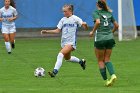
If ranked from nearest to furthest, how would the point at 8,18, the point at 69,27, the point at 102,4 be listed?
the point at 102,4 < the point at 69,27 < the point at 8,18

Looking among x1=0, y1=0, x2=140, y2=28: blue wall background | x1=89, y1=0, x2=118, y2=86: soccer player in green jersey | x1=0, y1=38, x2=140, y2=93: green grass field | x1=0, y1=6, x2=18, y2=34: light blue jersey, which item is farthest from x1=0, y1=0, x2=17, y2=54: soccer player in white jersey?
x1=89, y1=0, x2=118, y2=86: soccer player in green jersey

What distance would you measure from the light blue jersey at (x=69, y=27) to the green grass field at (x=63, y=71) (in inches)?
38.5

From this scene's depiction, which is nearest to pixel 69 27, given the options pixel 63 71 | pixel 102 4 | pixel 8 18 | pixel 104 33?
pixel 63 71

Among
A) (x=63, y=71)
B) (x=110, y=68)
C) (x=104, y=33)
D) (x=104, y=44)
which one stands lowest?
(x=63, y=71)

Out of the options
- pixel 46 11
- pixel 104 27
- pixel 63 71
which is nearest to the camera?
pixel 104 27

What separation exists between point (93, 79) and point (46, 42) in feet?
48.4

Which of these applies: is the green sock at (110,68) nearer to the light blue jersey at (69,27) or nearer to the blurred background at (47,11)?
the light blue jersey at (69,27)

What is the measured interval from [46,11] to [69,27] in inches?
659

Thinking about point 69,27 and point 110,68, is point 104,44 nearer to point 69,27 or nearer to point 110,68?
point 110,68

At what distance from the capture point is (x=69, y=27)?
17766 mm

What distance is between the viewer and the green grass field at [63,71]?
1502cm

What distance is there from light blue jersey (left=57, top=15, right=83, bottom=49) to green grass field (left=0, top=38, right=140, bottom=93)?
979 mm

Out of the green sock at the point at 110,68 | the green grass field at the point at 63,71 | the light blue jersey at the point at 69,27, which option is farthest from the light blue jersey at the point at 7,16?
the green sock at the point at 110,68

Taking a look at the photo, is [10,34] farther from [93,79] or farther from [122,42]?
[93,79]
